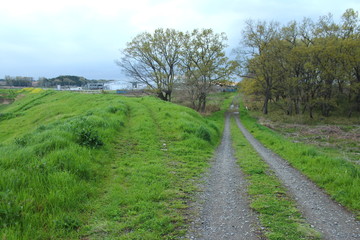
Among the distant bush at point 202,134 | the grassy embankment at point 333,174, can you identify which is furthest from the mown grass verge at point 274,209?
the distant bush at point 202,134

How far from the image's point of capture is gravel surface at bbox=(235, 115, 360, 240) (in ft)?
15.0

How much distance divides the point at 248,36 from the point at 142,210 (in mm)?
42392

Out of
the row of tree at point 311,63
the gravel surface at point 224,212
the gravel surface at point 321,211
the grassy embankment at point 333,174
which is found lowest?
the gravel surface at point 224,212

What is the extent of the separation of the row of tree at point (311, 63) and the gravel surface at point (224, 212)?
1286 inches

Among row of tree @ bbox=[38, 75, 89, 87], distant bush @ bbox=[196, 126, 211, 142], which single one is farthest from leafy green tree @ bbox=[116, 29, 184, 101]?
row of tree @ bbox=[38, 75, 89, 87]

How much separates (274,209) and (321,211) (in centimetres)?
114

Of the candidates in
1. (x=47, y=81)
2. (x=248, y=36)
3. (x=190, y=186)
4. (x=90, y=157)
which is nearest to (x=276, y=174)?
(x=190, y=186)

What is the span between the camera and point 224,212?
17.8 ft

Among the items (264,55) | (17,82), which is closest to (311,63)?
(264,55)

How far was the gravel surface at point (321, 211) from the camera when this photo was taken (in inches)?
181

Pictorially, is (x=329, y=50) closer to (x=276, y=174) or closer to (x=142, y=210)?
(x=276, y=174)

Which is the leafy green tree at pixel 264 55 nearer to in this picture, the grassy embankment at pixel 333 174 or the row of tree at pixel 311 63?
the row of tree at pixel 311 63

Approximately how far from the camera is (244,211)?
5.46m

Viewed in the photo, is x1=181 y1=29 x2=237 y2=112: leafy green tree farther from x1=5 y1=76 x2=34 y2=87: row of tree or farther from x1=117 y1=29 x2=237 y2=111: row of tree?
x1=5 y1=76 x2=34 y2=87: row of tree
